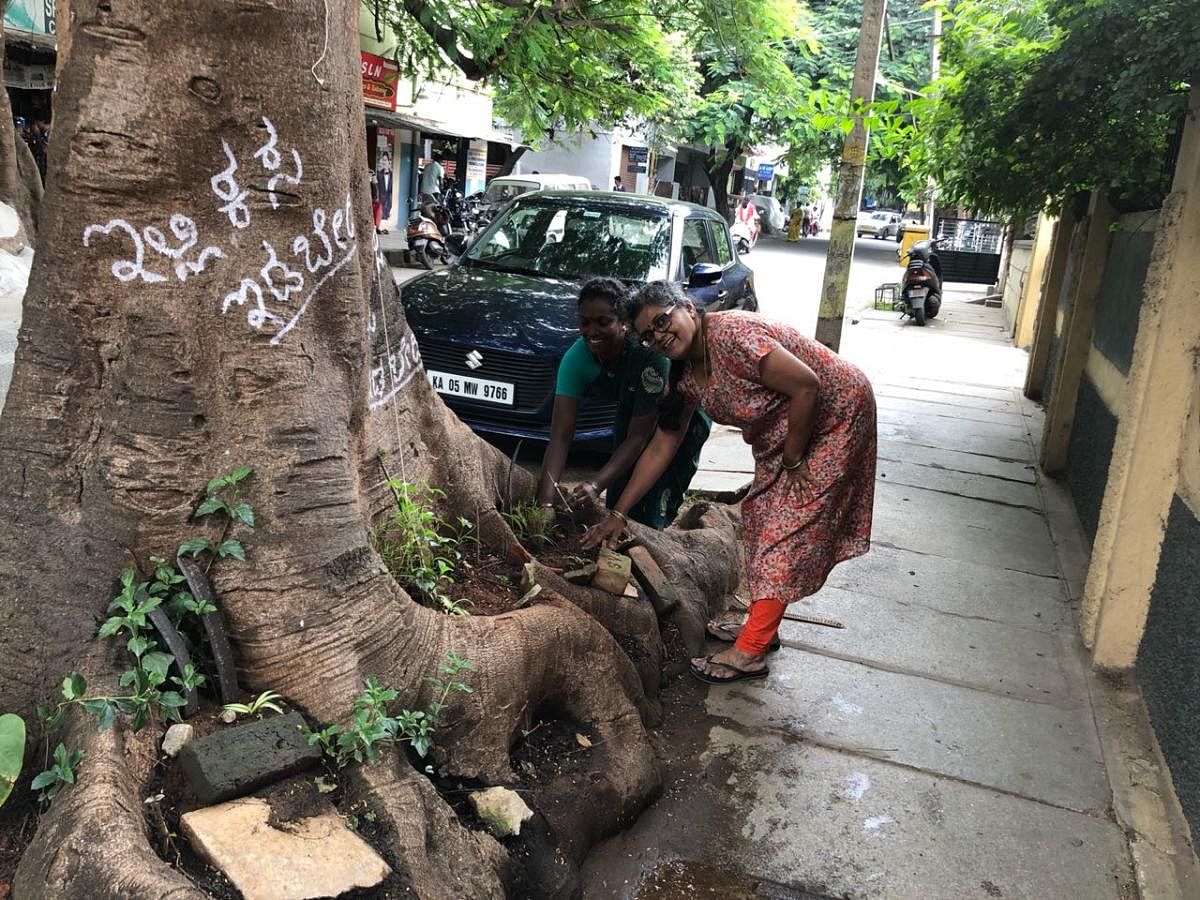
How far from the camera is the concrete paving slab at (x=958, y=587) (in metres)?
4.72

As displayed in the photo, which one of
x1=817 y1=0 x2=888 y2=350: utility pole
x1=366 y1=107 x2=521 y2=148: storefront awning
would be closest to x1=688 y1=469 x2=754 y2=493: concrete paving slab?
x1=817 y1=0 x2=888 y2=350: utility pole

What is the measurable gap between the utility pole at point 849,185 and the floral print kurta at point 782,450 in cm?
453

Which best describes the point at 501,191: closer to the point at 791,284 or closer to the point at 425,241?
the point at 425,241

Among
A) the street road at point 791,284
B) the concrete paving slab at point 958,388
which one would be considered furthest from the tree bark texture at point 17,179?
the concrete paving slab at point 958,388

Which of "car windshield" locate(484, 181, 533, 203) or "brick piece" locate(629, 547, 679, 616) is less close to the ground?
"car windshield" locate(484, 181, 533, 203)

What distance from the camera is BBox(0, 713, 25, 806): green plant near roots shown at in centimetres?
199

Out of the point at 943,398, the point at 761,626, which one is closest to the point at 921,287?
the point at 943,398

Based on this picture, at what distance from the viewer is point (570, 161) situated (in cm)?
3447

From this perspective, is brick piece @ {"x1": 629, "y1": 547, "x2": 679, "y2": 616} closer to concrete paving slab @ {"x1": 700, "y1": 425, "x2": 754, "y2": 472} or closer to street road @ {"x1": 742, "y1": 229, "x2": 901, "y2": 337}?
concrete paving slab @ {"x1": 700, "y1": 425, "x2": 754, "y2": 472}

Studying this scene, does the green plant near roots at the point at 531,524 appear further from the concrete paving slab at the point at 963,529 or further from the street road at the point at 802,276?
the street road at the point at 802,276

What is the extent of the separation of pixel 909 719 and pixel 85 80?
3.35 m

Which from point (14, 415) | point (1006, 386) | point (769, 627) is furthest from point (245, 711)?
point (1006, 386)

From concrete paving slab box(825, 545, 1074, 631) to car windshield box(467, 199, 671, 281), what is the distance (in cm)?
263

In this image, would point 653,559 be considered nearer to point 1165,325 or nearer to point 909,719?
point 909,719
